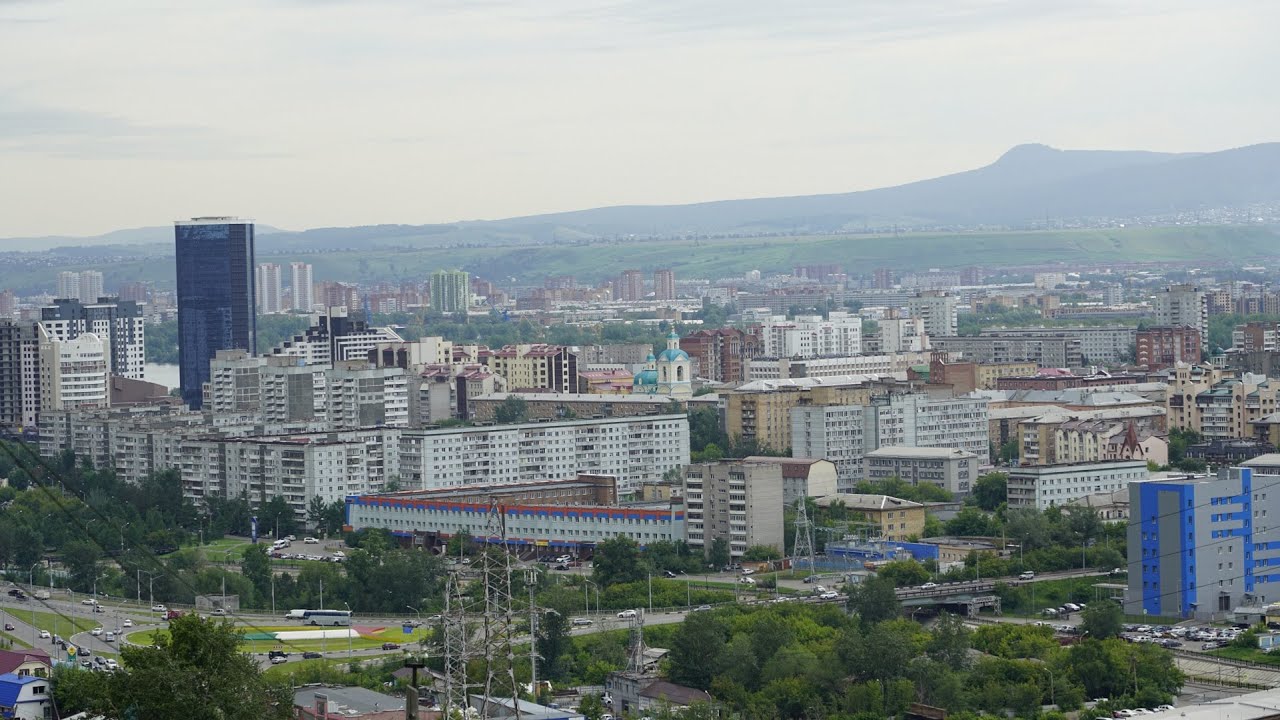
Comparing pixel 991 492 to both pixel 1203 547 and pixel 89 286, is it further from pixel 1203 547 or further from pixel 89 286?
pixel 89 286

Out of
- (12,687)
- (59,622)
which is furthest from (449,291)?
(12,687)

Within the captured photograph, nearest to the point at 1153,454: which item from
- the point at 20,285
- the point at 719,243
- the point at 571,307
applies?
the point at 571,307

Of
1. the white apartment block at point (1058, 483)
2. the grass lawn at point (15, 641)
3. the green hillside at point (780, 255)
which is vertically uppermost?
the green hillside at point (780, 255)

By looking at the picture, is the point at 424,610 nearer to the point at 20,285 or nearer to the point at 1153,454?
the point at 1153,454

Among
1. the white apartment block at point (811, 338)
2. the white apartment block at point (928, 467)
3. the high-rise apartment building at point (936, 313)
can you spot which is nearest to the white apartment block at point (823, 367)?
the white apartment block at point (811, 338)

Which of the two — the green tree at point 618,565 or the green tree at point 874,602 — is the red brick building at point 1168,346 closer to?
the green tree at point 618,565

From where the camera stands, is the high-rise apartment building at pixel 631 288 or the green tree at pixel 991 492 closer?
the green tree at pixel 991 492
